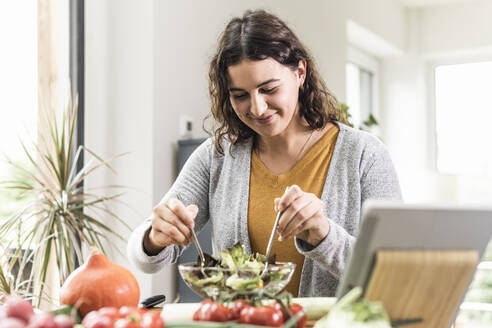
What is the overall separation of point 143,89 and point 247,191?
36.9 inches

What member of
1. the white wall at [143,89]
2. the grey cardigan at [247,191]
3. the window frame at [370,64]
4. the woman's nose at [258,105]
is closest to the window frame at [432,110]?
the window frame at [370,64]

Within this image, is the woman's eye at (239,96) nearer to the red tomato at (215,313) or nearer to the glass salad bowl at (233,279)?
the glass salad bowl at (233,279)

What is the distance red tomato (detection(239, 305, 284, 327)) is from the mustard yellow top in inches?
27.3

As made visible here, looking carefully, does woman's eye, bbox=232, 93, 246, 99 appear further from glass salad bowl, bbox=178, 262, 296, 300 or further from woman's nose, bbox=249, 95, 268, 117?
glass salad bowl, bbox=178, 262, 296, 300

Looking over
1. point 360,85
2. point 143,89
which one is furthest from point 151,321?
point 360,85

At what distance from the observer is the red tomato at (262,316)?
2.72ft

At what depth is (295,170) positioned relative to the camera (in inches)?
63.9

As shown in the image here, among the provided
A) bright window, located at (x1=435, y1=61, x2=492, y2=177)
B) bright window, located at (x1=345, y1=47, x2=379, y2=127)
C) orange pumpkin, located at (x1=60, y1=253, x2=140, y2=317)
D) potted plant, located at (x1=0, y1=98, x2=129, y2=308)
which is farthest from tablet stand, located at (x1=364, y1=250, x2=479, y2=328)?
bright window, located at (x1=435, y1=61, x2=492, y2=177)

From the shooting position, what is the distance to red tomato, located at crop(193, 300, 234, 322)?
2.88 ft

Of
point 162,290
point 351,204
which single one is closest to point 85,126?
point 162,290

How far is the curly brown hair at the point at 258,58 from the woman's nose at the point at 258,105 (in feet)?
0.34

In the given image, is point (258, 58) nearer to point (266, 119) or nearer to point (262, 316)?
point (266, 119)

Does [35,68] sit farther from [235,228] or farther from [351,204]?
[351,204]

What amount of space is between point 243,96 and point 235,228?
382mm
